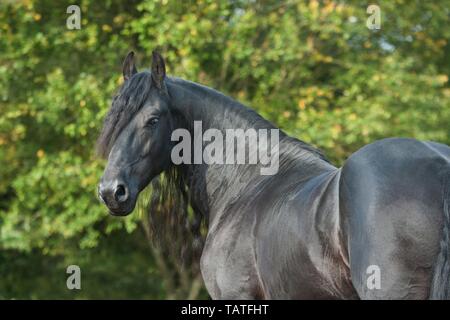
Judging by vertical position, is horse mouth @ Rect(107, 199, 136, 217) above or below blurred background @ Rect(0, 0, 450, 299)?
below

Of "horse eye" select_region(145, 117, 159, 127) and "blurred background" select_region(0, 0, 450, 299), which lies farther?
"blurred background" select_region(0, 0, 450, 299)

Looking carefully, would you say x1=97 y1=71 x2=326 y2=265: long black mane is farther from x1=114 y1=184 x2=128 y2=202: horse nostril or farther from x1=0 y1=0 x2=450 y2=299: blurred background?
x1=0 y1=0 x2=450 y2=299: blurred background

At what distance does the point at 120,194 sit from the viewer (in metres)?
4.07

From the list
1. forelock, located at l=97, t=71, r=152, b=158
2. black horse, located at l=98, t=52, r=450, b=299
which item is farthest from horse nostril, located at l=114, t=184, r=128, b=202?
forelock, located at l=97, t=71, r=152, b=158

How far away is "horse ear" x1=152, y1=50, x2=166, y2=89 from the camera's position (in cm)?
427

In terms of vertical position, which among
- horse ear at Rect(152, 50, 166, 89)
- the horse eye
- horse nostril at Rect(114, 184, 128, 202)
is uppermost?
horse ear at Rect(152, 50, 166, 89)

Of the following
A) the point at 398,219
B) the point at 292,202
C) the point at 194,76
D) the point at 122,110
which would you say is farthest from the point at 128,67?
the point at 194,76

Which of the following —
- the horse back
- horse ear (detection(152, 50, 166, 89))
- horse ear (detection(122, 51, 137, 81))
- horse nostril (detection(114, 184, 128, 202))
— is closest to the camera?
the horse back

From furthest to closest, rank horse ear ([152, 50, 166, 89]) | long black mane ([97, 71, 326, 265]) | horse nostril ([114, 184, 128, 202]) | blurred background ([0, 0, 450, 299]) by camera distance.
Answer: blurred background ([0, 0, 450, 299]) → horse ear ([152, 50, 166, 89]) → long black mane ([97, 71, 326, 265]) → horse nostril ([114, 184, 128, 202])

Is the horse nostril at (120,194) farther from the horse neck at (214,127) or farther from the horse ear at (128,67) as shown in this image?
the horse ear at (128,67)

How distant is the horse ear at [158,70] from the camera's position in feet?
14.0

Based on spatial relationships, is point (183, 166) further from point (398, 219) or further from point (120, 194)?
point (398, 219)

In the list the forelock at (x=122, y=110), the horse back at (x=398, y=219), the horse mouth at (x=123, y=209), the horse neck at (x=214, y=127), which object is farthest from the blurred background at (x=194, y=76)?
the horse back at (x=398, y=219)
